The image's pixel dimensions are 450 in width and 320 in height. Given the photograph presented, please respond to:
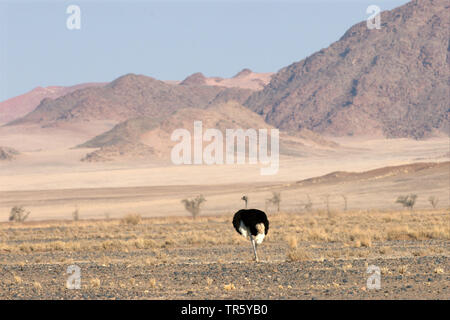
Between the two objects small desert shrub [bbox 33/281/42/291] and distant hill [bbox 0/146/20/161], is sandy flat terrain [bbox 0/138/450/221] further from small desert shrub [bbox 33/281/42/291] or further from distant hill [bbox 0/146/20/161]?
small desert shrub [bbox 33/281/42/291]

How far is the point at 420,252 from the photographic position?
Answer: 1898cm

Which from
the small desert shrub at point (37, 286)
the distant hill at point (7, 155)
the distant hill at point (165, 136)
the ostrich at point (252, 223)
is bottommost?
the small desert shrub at point (37, 286)

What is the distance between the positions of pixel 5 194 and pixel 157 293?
77014mm

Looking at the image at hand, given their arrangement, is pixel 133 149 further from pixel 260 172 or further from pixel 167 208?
pixel 167 208

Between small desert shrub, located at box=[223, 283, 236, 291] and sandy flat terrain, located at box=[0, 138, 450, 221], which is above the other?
sandy flat terrain, located at box=[0, 138, 450, 221]

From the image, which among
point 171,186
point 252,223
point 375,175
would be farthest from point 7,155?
point 252,223

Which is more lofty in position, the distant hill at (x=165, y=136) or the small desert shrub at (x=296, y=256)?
the distant hill at (x=165, y=136)

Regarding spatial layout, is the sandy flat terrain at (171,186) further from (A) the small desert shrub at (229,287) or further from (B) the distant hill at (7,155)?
Answer: (A) the small desert shrub at (229,287)

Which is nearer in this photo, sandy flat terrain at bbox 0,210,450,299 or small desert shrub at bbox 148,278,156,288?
sandy flat terrain at bbox 0,210,450,299

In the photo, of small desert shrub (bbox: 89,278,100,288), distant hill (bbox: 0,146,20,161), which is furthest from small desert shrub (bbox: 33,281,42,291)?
distant hill (bbox: 0,146,20,161)

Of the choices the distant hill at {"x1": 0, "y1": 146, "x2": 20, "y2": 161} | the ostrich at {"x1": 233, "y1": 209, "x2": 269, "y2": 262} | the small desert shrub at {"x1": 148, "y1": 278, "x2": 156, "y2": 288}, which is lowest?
the small desert shrub at {"x1": 148, "y1": 278, "x2": 156, "y2": 288}

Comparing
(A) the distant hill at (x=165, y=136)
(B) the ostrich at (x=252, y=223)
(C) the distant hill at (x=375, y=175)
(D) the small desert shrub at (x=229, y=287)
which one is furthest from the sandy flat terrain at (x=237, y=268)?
(A) the distant hill at (x=165, y=136)
